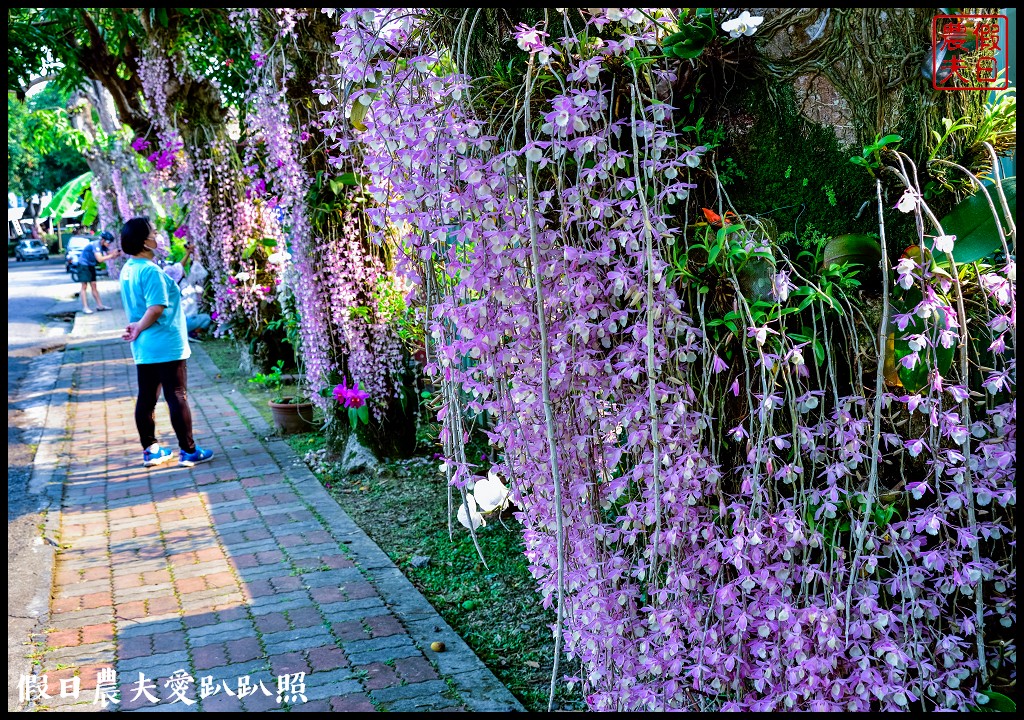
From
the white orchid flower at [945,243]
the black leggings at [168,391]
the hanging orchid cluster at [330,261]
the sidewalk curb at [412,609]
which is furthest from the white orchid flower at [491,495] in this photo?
the black leggings at [168,391]

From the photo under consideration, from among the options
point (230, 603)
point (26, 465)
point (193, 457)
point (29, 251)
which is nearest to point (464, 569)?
point (230, 603)

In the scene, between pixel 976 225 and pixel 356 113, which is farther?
pixel 356 113

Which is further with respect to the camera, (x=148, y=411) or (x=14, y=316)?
(x=14, y=316)

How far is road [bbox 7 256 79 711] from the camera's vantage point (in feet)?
11.8

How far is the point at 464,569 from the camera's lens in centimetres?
400

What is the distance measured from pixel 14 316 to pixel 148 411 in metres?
14.4

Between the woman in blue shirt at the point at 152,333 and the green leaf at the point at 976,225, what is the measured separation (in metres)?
5.06

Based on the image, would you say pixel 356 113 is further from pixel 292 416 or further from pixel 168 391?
pixel 292 416

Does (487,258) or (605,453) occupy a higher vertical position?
(487,258)

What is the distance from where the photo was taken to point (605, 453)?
2332 millimetres

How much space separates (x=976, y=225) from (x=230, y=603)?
333cm

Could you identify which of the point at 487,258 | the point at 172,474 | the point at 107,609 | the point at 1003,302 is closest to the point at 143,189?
the point at 172,474

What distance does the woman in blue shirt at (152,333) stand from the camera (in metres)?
5.60

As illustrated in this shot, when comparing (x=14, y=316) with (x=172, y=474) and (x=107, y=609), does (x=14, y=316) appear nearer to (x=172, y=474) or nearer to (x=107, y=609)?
(x=172, y=474)
